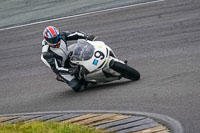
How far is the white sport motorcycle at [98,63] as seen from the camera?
9867 millimetres

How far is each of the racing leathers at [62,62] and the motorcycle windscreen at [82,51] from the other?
0.28 meters

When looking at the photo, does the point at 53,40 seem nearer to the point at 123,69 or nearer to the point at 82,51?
the point at 82,51

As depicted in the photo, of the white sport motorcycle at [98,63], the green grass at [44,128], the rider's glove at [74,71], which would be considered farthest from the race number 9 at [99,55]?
the green grass at [44,128]

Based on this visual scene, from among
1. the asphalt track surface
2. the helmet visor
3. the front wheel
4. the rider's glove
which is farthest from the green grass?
the helmet visor

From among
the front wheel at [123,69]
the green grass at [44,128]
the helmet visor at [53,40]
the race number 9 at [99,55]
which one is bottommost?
the green grass at [44,128]

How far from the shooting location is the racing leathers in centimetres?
1036

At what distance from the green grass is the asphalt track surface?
1230mm

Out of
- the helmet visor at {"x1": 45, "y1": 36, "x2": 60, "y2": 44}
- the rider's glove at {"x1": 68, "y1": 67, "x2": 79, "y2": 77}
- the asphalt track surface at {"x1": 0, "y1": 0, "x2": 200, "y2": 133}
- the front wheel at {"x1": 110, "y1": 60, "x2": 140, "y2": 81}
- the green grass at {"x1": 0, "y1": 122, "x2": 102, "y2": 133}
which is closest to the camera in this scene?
the green grass at {"x1": 0, "y1": 122, "x2": 102, "y2": 133}

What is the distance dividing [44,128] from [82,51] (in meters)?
2.79

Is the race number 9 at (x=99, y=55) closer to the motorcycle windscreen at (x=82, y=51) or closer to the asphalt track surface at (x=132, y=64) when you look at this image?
the motorcycle windscreen at (x=82, y=51)

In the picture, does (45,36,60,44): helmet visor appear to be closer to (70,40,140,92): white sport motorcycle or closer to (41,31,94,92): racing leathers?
(41,31,94,92): racing leathers

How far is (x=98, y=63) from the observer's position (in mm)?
9898

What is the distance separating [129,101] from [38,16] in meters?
10.9

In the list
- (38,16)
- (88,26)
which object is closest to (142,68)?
(88,26)
